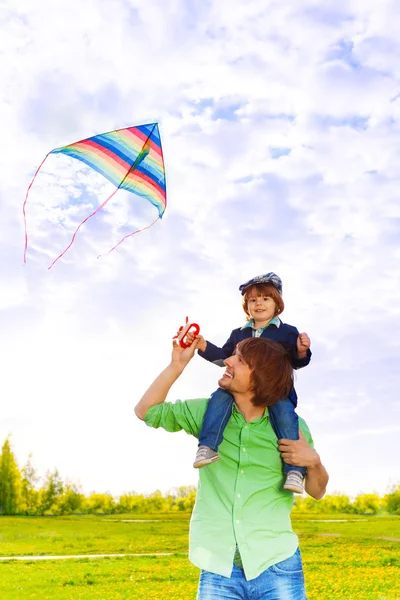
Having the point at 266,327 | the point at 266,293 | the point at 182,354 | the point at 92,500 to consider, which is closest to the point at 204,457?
the point at 182,354

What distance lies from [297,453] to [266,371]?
15.6 inches

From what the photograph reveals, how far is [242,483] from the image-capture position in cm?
287

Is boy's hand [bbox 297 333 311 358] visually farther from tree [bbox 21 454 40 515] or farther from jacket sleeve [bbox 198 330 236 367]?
tree [bbox 21 454 40 515]

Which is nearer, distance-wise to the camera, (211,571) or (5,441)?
(211,571)

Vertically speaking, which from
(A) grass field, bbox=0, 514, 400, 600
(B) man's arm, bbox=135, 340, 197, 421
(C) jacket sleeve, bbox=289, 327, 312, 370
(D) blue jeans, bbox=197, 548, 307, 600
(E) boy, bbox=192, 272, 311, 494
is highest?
(E) boy, bbox=192, 272, 311, 494

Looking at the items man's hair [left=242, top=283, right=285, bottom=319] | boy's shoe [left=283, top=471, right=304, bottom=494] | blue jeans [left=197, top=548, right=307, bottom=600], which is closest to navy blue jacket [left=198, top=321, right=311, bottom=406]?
man's hair [left=242, top=283, right=285, bottom=319]

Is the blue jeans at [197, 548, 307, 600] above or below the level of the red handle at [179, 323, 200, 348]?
below

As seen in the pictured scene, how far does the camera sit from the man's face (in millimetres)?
3004

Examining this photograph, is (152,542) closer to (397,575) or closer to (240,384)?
(397,575)

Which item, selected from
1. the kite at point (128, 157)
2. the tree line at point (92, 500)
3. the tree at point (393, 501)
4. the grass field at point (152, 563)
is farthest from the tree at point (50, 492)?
the kite at point (128, 157)

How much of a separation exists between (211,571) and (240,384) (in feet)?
2.67

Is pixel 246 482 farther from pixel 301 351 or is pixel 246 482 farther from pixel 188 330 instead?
pixel 301 351

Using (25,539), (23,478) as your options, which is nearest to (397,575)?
(25,539)

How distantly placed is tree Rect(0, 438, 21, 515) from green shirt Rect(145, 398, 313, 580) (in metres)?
36.0
